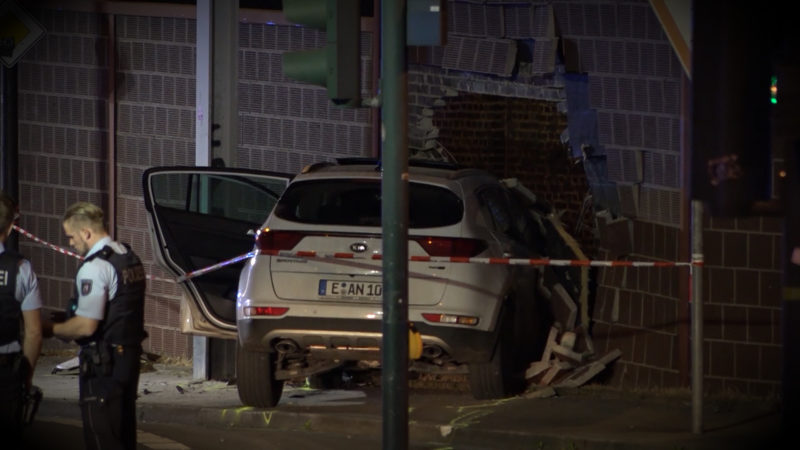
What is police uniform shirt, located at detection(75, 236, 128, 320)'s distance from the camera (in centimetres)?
760

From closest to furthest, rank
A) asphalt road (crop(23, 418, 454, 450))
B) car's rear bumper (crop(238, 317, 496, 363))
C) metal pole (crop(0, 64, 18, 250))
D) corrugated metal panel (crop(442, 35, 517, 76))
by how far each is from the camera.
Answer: asphalt road (crop(23, 418, 454, 450)) < car's rear bumper (crop(238, 317, 496, 363)) < corrugated metal panel (crop(442, 35, 517, 76)) < metal pole (crop(0, 64, 18, 250))

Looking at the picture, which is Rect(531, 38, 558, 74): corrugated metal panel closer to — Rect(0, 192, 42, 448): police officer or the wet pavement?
the wet pavement

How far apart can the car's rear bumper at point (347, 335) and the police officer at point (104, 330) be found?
2649 mm

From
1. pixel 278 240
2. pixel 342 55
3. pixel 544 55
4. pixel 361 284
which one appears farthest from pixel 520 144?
pixel 342 55

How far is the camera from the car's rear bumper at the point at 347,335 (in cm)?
1034

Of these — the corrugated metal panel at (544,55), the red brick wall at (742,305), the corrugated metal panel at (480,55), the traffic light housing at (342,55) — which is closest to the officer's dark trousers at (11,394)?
the traffic light housing at (342,55)

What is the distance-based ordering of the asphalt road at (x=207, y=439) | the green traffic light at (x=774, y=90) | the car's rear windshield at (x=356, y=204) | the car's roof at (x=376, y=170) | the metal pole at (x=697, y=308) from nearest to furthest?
the green traffic light at (x=774, y=90) → the metal pole at (x=697, y=308) → the asphalt road at (x=207, y=439) → the car's rear windshield at (x=356, y=204) → the car's roof at (x=376, y=170)

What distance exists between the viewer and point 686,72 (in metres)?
11.4

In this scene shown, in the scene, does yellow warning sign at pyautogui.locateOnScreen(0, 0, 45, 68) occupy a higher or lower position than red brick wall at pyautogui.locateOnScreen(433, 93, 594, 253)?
higher

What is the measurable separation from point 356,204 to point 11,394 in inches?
158

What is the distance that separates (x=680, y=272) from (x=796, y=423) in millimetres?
7745

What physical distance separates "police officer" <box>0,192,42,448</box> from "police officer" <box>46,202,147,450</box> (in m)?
0.21

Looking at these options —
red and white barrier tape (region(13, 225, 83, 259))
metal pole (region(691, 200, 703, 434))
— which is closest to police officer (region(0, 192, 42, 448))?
metal pole (region(691, 200, 703, 434))

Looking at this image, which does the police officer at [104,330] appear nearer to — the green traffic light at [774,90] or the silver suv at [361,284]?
the silver suv at [361,284]
